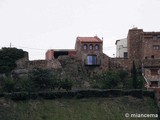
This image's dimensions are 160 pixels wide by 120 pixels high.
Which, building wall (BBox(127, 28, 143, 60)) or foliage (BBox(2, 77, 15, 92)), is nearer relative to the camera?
foliage (BBox(2, 77, 15, 92))

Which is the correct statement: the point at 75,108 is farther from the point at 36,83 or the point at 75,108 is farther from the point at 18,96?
the point at 36,83

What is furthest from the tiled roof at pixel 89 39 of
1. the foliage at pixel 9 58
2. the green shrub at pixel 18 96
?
the green shrub at pixel 18 96

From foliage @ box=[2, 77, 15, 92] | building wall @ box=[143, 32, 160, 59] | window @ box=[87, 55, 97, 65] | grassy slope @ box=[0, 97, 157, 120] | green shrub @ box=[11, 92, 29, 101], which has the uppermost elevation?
building wall @ box=[143, 32, 160, 59]

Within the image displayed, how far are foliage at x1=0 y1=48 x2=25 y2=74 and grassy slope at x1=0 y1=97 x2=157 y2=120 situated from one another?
8.52 meters

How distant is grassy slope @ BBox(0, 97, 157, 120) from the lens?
81.8 metres

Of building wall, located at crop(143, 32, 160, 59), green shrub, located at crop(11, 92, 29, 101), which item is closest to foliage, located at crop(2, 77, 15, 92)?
green shrub, located at crop(11, 92, 29, 101)

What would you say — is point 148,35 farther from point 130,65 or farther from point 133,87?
point 133,87

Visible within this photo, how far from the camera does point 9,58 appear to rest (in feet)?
305

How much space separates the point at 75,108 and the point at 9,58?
42.6ft

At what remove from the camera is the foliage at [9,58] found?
9225cm

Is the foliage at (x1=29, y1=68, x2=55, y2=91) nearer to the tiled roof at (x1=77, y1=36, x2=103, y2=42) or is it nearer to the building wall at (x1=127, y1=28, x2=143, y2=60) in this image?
the tiled roof at (x1=77, y1=36, x2=103, y2=42)

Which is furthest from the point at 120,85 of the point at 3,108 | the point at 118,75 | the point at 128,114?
the point at 3,108

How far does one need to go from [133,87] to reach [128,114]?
7.10m

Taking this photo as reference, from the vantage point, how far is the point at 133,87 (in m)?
89.6
